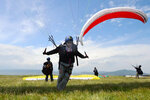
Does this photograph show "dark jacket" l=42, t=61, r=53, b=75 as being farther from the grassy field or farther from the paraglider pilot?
the paraglider pilot

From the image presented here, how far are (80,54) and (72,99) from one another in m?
3.19

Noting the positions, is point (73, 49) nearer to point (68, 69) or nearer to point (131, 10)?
point (68, 69)

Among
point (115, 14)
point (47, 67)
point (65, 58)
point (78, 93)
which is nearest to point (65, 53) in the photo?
point (65, 58)

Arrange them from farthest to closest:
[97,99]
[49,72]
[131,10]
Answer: [49,72] → [131,10] → [97,99]

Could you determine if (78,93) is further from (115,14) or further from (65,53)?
(115,14)

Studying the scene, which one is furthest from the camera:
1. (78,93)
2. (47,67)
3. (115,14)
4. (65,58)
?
(47,67)

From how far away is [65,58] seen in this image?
598cm

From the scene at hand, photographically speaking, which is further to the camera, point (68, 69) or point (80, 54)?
point (80, 54)

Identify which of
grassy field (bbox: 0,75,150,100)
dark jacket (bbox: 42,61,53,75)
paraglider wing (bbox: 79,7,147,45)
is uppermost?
paraglider wing (bbox: 79,7,147,45)

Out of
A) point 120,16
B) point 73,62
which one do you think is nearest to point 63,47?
point 73,62

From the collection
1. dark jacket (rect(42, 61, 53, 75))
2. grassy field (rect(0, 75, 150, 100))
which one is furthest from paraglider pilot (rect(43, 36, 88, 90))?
dark jacket (rect(42, 61, 53, 75))

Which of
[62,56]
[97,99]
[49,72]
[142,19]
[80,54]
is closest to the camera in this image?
[97,99]

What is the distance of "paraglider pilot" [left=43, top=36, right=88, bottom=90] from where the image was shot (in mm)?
5961

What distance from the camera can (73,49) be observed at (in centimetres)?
615
